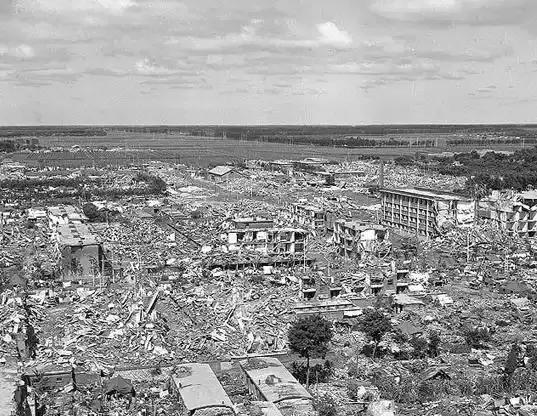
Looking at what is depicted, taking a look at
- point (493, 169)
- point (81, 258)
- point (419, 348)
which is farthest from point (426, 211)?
point (493, 169)

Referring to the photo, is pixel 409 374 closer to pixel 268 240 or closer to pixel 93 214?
pixel 268 240

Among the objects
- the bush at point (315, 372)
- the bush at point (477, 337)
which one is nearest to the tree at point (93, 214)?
the bush at point (315, 372)

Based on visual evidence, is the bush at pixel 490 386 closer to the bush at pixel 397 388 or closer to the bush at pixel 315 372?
the bush at pixel 397 388

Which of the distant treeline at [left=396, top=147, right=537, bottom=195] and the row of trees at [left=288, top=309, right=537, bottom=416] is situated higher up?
the distant treeline at [left=396, top=147, right=537, bottom=195]

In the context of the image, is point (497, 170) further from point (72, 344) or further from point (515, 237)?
point (72, 344)

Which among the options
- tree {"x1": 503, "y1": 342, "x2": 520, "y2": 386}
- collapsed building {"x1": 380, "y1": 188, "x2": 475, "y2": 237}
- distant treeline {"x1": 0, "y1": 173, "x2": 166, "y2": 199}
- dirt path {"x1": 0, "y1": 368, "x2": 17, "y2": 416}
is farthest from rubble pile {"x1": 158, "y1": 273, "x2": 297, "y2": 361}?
distant treeline {"x1": 0, "y1": 173, "x2": 166, "y2": 199}

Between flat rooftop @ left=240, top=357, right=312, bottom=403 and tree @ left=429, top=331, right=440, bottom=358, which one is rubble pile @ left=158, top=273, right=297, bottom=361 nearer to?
flat rooftop @ left=240, top=357, right=312, bottom=403

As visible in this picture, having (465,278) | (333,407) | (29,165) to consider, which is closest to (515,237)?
(465,278)
